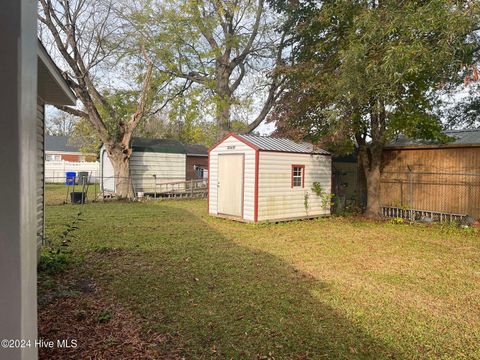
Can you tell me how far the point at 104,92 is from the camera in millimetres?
21391

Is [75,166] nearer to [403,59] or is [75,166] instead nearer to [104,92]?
[104,92]

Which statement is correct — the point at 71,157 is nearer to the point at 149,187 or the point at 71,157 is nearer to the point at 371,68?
the point at 149,187

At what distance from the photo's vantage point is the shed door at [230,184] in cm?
1153

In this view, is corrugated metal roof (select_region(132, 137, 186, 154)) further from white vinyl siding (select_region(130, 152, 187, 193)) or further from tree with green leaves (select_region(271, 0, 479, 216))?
tree with green leaves (select_region(271, 0, 479, 216))

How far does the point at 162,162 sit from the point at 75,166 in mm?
17519

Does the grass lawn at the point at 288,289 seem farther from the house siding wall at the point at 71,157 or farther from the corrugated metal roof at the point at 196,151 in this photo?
the house siding wall at the point at 71,157

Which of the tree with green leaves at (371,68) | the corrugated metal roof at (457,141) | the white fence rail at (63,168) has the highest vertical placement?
the tree with green leaves at (371,68)

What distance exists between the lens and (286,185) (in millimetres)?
11805

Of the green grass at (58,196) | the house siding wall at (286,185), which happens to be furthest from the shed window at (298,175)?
the green grass at (58,196)

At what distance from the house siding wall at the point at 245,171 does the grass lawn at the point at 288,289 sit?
1540 millimetres

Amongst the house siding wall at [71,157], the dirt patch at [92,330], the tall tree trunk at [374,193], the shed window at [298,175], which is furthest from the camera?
the house siding wall at [71,157]

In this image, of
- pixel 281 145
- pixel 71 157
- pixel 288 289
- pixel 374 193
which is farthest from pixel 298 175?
pixel 71 157

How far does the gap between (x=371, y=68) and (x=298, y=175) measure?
15.4 ft

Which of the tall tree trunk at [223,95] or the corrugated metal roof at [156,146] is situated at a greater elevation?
the tall tree trunk at [223,95]
